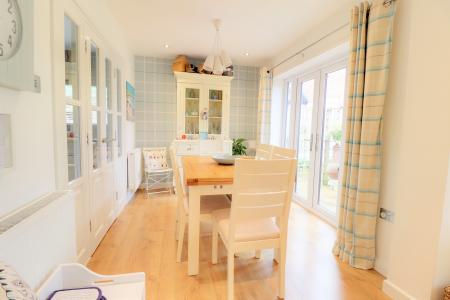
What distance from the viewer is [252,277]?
1829 millimetres

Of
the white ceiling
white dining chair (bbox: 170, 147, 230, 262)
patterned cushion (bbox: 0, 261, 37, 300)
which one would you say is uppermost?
the white ceiling

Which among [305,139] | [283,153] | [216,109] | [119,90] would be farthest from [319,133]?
[119,90]

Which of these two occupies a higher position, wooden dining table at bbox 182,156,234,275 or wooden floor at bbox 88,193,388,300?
wooden dining table at bbox 182,156,234,275

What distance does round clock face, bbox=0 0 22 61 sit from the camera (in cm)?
89

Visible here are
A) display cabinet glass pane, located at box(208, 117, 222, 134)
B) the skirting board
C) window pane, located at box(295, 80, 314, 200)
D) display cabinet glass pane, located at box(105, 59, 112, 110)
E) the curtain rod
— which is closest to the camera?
the skirting board

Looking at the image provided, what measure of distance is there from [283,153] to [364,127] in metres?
0.69

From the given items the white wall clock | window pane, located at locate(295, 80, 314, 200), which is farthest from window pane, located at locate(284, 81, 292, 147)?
the white wall clock

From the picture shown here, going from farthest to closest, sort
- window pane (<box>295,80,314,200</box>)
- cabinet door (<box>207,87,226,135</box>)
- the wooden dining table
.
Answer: cabinet door (<box>207,87,226,135</box>) → window pane (<box>295,80,314,200</box>) → the wooden dining table

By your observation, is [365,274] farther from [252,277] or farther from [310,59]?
[310,59]

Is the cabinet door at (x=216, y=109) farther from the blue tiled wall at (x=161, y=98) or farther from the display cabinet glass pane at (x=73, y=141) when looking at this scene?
the display cabinet glass pane at (x=73, y=141)

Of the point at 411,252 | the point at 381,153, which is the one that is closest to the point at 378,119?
the point at 381,153

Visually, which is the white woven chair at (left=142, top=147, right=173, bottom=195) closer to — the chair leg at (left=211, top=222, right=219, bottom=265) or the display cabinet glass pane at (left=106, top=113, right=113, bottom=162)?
the display cabinet glass pane at (left=106, top=113, right=113, bottom=162)

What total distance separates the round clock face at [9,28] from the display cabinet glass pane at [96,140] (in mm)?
1211

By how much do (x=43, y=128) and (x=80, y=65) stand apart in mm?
744
